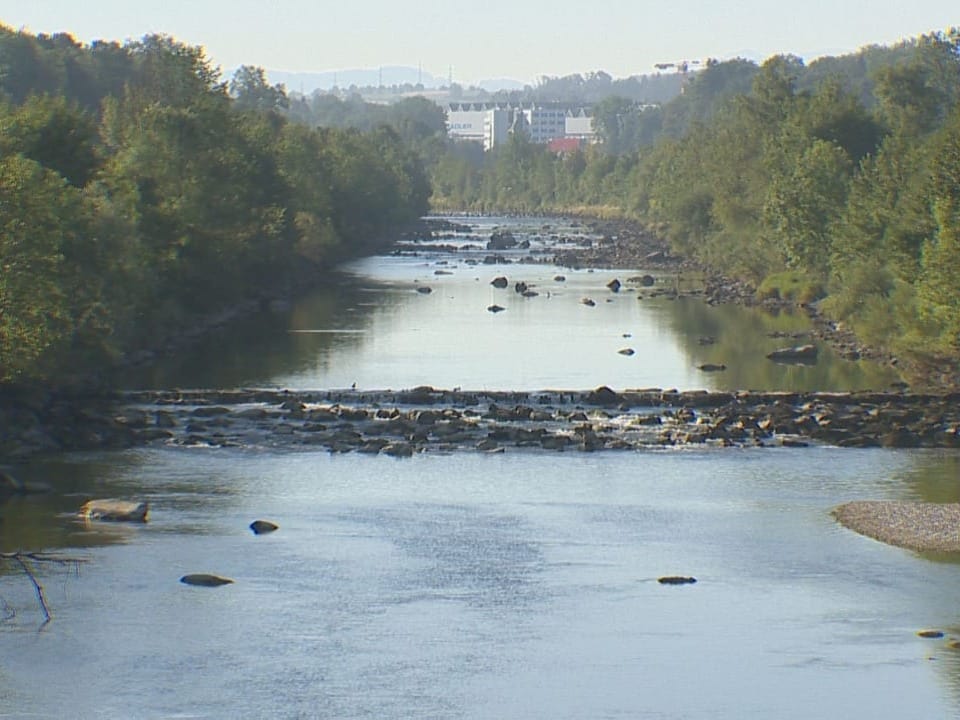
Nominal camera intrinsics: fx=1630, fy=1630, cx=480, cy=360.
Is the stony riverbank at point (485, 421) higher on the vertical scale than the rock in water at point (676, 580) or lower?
lower

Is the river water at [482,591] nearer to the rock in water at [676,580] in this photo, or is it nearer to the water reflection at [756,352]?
the rock in water at [676,580]

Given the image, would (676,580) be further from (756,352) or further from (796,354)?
(756,352)

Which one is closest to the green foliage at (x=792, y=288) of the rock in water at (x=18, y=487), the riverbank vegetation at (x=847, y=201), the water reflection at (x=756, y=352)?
the riverbank vegetation at (x=847, y=201)

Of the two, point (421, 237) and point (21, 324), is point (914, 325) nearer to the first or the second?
point (21, 324)

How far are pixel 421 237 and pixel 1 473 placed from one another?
134 m

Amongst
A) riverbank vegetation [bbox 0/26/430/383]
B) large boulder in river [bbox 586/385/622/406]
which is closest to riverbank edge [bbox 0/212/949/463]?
riverbank vegetation [bbox 0/26/430/383]

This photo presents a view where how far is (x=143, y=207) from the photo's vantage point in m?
75.2

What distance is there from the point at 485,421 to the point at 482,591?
20877 millimetres

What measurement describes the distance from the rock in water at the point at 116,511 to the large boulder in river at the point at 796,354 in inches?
1458

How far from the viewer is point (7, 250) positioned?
50250 millimetres

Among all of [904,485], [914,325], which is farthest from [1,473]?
[914,325]

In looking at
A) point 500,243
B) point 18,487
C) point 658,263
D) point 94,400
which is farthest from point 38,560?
point 500,243

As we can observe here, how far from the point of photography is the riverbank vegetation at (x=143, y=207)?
5144cm

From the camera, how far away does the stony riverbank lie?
168 feet
